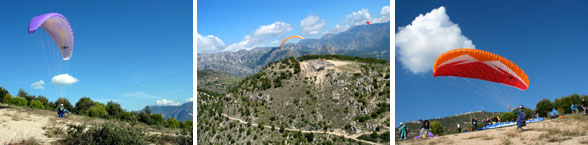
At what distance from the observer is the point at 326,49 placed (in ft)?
91.1

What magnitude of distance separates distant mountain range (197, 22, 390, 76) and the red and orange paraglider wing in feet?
51.9

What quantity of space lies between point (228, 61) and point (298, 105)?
2547cm

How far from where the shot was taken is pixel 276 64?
963 inches

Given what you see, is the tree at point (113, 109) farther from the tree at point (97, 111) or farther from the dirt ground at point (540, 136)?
the dirt ground at point (540, 136)

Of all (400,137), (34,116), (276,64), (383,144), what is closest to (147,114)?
(276,64)

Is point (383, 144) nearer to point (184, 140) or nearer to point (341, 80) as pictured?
point (341, 80)

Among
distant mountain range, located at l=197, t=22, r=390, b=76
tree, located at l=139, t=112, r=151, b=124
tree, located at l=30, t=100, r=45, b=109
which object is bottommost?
tree, located at l=139, t=112, r=151, b=124

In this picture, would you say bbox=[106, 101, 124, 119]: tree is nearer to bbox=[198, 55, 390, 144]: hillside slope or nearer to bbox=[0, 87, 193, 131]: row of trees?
bbox=[0, 87, 193, 131]: row of trees

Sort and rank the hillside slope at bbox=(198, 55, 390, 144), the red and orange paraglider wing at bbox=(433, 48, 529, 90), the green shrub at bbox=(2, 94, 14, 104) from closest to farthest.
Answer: the red and orange paraglider wing at bbox=(433, 48, 529, 90)
the hillside slope at bbox=(198, 55, 390, 144)
the green shrub at bbox=(2, 94, 14, 104)

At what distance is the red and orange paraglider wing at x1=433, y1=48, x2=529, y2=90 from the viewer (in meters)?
7.58

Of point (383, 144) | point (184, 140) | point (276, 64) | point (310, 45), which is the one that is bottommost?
point (383, 144)

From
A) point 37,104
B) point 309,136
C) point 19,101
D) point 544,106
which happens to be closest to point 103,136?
point 309,136

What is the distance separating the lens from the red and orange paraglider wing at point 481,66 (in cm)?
758

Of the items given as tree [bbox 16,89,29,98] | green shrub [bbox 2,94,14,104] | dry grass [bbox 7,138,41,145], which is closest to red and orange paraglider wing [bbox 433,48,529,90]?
dry grass [bbox 7,138,41,145]
